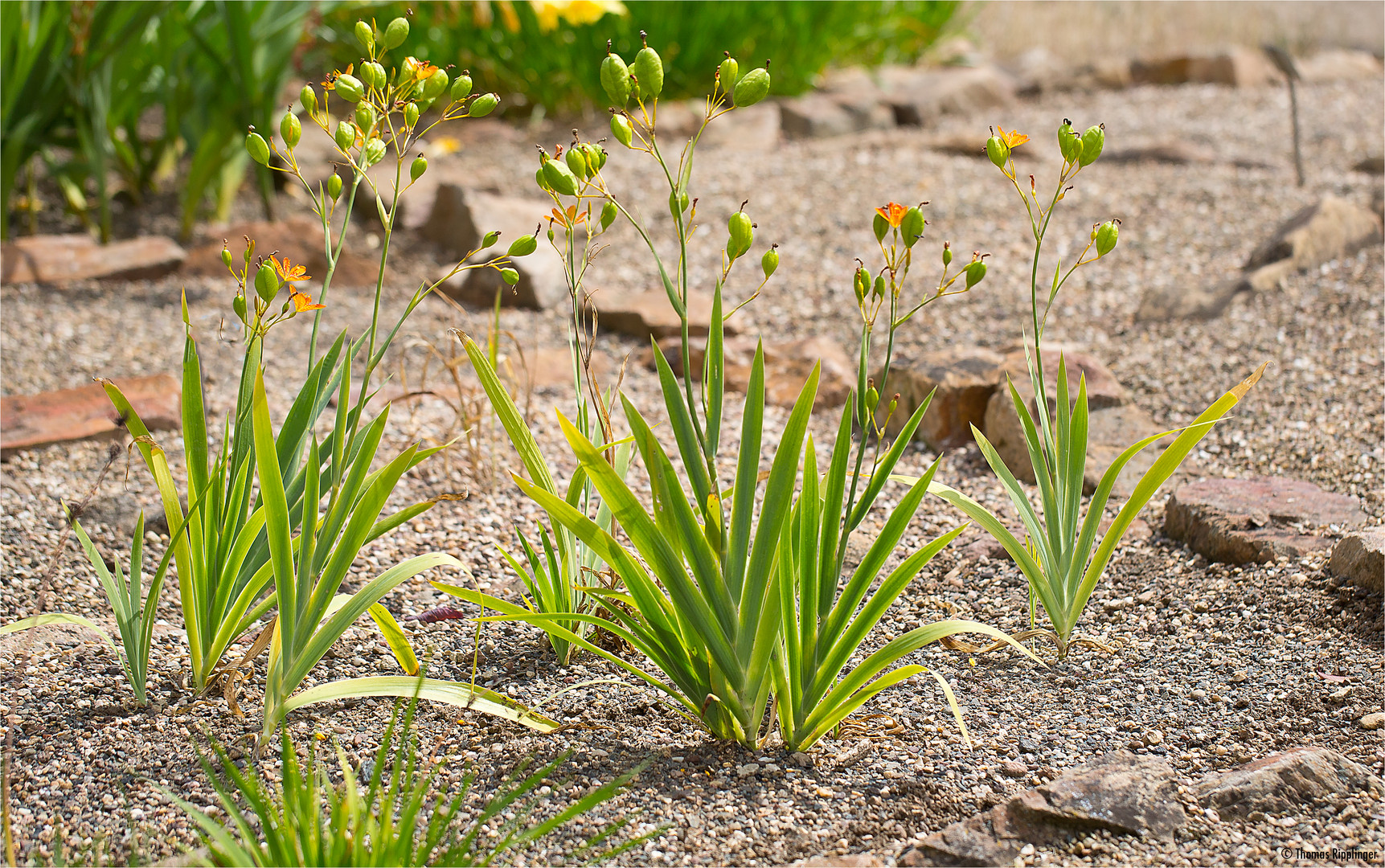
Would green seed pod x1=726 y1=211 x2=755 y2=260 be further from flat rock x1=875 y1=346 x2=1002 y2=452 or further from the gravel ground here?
flat rock x1=875 y1=346 x2=1002 y2=452

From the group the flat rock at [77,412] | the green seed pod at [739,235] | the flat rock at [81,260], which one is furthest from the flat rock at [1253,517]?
the flat rock at [81,260]

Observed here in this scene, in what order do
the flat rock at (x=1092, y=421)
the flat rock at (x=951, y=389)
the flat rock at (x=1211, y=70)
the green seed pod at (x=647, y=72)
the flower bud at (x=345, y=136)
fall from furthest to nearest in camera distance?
the flat rock at (x=1211, y=70) < the flat rock at (x=951, y=389) < the flat rock at (x=1092, y=421) < the flower bud at (x=345, y=136) < the green seed pod at (x=647, y=72)

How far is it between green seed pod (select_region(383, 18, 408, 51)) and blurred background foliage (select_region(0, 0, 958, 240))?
1.22 meters

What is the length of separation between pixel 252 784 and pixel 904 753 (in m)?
0.88

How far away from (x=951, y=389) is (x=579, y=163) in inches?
65.7

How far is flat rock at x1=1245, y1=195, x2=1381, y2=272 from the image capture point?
342cm

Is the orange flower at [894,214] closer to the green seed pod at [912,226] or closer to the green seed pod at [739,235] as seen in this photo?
the green seed pod at [912,226]

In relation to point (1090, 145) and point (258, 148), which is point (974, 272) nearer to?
point (1090, 145)

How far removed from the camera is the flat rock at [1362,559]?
1.83 meters

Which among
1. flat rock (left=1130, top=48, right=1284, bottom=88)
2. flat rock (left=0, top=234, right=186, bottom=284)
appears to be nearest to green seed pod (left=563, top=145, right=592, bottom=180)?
flat rock (left=0, top=234, right=186, bottom=284)

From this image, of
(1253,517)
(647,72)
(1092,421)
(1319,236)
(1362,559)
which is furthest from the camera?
(1319,236)

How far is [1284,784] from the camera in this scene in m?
1.44

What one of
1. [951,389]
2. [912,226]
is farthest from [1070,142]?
[951,389]

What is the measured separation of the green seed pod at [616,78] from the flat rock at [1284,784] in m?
1.18
